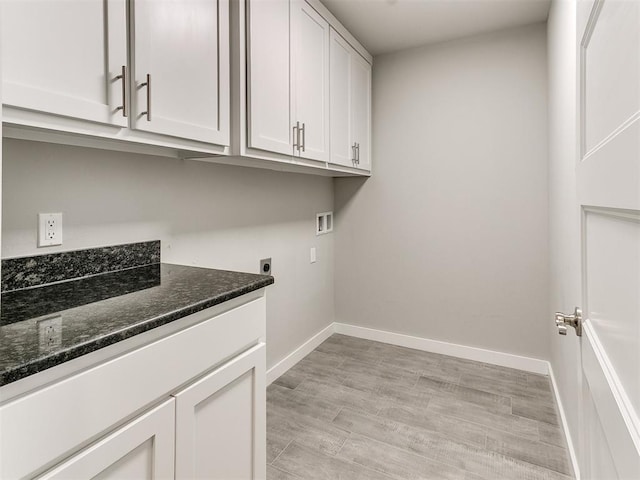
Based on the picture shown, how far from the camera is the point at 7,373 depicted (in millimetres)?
628

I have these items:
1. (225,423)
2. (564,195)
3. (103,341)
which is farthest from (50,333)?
(564,195)

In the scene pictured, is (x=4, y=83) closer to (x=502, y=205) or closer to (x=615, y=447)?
(x=615, y=447)

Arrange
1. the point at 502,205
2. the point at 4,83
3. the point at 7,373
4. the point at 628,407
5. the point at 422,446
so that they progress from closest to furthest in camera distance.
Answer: the point at 628,407 → the point at 7,373 → the point at 4,83 → the point at 422,446 → the point at 502,205

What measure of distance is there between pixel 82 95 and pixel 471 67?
256cm

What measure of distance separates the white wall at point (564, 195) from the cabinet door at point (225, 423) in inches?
44.5

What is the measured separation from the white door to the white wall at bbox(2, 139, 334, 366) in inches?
60.3

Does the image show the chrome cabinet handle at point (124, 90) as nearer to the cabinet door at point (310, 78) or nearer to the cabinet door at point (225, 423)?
the cabinet door at point (225, 423)

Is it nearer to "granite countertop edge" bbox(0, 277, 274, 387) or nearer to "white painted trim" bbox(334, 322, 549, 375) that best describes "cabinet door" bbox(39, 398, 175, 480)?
"granite countertop edge" bbox(0, 277, 274, 387)

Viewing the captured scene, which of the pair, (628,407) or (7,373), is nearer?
(628,407)

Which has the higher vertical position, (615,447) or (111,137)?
(111,137)

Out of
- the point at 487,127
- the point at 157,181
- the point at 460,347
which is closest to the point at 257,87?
the point at 157,181

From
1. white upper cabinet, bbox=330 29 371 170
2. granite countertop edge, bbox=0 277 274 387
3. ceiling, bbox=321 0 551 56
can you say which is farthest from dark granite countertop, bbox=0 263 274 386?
ceiling, bbox=321 0 551 56

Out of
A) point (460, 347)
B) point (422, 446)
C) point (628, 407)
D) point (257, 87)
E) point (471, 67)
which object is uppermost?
point (471, 67)

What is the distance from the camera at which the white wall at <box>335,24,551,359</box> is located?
254 centimetres
